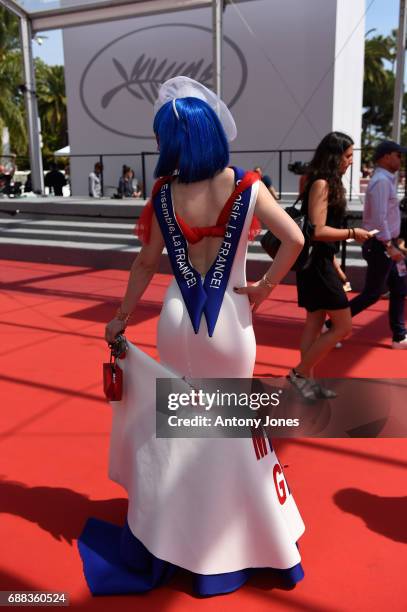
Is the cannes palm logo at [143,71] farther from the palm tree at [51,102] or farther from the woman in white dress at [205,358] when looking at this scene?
the palm tree at [51,102]

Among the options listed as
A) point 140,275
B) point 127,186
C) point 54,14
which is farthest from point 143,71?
point 140,275

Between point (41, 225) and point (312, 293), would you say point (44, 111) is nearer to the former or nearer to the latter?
point (41, 225)

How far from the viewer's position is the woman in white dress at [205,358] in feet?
6.73

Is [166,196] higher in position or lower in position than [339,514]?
higher

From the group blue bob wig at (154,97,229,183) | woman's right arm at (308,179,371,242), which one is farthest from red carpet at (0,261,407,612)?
blue bob wig at (154,97,229,183)

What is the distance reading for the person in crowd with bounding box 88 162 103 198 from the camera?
15.7 meters

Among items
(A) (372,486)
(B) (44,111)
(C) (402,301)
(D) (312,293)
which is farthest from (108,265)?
(B) (44,111)

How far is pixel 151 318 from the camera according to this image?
20.8 ft

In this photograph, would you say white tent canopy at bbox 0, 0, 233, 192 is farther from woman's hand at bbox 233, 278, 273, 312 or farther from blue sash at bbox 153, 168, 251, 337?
woman's hand at bbox 233, 278, 273, 312

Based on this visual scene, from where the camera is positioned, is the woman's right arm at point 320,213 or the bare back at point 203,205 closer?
the bare back at point 203,205

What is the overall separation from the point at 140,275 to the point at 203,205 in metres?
0.42

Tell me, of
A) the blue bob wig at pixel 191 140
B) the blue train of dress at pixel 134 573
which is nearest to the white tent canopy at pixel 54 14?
the blue bob wig at pixel 191 140

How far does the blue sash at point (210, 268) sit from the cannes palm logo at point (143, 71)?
47.5ft

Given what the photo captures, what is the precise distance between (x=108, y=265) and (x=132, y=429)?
7.72 m
